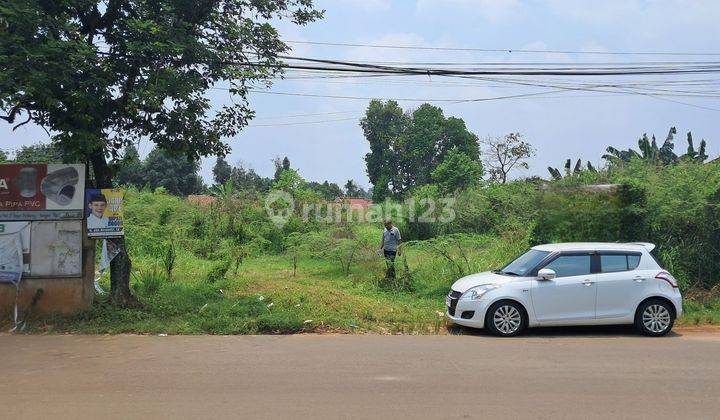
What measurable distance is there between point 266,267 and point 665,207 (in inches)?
451

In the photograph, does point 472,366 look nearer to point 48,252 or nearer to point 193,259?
point 48,252

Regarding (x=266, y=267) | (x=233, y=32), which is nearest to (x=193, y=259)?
(x=266, y=267)

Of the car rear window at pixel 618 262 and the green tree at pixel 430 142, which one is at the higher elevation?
the green tree at pixel 430 142

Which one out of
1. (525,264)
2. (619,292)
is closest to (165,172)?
(525,264)

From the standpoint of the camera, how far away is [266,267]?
18234 millimetres

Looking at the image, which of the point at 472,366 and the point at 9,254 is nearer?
the point at 472,366

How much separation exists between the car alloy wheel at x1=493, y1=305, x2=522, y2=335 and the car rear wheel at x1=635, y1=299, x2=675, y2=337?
6.68 feet

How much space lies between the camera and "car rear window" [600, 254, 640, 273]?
959 cm

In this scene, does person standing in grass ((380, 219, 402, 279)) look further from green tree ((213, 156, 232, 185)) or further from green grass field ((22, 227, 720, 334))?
green tree ((213, 156, 232, 185))

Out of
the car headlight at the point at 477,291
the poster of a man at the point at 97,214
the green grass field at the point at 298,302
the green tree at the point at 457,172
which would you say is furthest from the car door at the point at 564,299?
the green tree at the point at 457,172

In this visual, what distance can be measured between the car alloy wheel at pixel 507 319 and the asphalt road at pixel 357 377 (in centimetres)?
25

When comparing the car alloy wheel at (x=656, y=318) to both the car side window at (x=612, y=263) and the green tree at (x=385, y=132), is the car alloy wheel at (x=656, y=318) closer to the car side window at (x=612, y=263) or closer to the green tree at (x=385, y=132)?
the car side window at (x=612, y=263)

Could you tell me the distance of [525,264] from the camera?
995 centimetres

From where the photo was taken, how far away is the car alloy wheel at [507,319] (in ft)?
30.4
